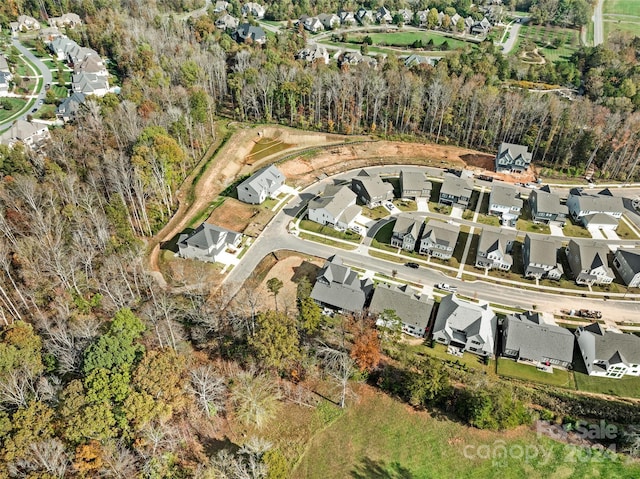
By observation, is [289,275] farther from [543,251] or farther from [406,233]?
[543,251]

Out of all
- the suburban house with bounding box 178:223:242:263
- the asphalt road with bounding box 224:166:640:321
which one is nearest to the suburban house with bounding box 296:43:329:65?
the asphalt road with bounding box 224:166:640:321

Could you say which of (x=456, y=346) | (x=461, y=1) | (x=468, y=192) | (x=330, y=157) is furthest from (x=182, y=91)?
(x=461, y=1)

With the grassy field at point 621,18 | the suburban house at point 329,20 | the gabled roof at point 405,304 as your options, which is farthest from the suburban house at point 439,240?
the grassy field at point 621,18

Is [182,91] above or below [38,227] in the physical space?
above

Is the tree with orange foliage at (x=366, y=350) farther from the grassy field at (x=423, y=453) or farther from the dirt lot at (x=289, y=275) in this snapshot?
the dirt lot at (x=289, y=275)

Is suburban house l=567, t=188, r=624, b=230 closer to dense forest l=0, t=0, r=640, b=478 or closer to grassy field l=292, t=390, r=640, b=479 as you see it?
dense forest l=0, t=0, r=640, b=478

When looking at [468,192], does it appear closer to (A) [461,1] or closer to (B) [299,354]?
(B) [299,354]
